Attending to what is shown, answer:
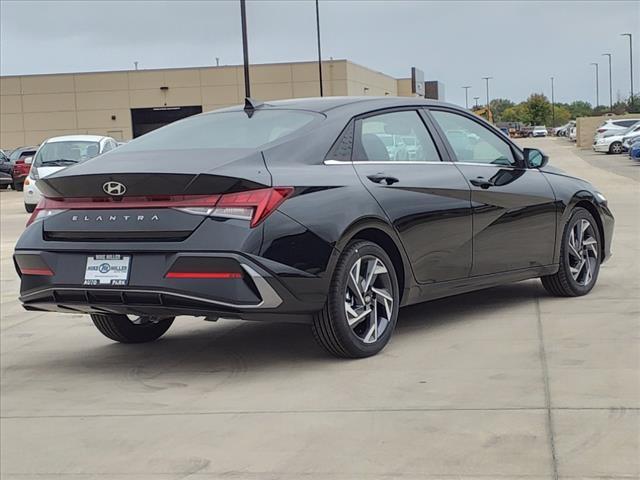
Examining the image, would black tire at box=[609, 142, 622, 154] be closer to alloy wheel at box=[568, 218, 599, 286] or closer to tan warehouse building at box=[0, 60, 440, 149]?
tan warehouse building at box=[0, 60, 440, 149]

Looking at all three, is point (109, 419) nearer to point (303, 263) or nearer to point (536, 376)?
point (303, 263)

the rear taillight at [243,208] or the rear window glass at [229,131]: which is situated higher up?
the rear window glass at [229,131]

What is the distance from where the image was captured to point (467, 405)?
15.3 ft

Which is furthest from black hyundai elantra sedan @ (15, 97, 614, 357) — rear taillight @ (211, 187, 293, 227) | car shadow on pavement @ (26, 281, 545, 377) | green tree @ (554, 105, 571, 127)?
green tree @ (554, 105, 571, 127)

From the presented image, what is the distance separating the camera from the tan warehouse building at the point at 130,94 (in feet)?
198

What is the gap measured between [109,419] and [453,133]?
321 centimetres

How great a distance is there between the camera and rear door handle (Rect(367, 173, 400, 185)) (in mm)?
5754

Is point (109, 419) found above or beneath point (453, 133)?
beneath

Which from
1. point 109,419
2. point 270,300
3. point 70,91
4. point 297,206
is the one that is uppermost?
point 70,91

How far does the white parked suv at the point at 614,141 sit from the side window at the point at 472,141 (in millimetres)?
37468

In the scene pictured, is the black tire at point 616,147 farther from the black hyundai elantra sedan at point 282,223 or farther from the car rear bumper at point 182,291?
the car rear bumper at point 182,291

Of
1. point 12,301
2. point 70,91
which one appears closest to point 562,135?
point 70,91

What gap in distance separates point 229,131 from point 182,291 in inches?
49.9

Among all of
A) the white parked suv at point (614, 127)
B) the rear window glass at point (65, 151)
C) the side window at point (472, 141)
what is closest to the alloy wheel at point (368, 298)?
the side window at point (472, 141)
